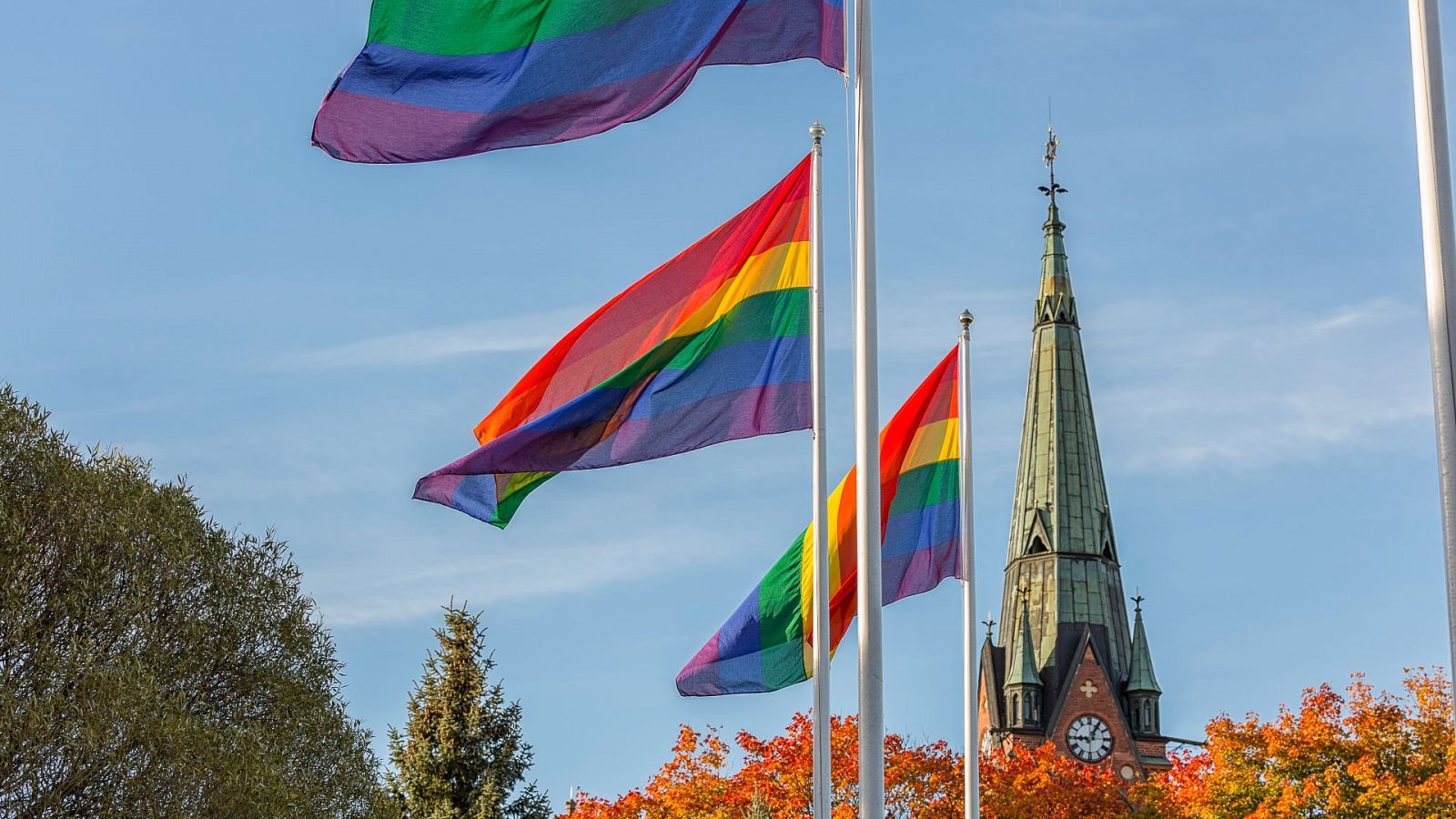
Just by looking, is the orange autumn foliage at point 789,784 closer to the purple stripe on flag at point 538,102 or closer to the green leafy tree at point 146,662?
the green leafy tree at point 146,662

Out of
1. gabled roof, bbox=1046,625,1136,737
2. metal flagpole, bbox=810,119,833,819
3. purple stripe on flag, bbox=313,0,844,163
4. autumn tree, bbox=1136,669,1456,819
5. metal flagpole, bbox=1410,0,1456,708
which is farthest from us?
gabled roof, bbox=1046,625,1136,737

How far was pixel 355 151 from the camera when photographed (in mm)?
16078

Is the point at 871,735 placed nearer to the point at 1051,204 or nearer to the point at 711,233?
the point at 711,233

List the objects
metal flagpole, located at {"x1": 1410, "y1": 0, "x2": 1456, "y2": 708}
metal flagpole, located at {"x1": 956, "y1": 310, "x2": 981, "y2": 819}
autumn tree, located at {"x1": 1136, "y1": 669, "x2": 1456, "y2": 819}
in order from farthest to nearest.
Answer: autumn tree, located at {"x1": 1136, "y1": 669, "x2": 1456, "y2": 819}, metal flagpole, located at {"x1": 956, "y1": 310, "x2": 981, "y2": 819}, metal flagpole, located at {"x1": 1410, "y1": 0, "x2": 1456, "y2": 708}

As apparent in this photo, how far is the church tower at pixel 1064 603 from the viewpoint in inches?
4513

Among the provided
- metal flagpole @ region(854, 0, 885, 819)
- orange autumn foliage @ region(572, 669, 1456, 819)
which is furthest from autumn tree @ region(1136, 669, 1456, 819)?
metal flagpole @ region(854, 0, 885, 819)

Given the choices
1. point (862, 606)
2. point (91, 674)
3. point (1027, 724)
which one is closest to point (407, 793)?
point (91, 674)

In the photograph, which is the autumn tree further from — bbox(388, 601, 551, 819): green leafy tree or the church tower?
the church tower

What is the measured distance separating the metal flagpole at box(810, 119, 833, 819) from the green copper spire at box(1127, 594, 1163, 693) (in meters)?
95.6

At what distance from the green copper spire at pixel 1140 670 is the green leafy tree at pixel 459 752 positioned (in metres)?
78.5

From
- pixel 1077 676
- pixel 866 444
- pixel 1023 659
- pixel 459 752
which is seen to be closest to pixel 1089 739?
pixel 1077 676

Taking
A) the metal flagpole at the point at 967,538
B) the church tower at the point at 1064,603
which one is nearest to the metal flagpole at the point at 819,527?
the metal flagpole at the point at 967,538

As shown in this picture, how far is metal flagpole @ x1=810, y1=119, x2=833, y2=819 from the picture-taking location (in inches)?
893

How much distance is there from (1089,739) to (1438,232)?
103483 millimetres
